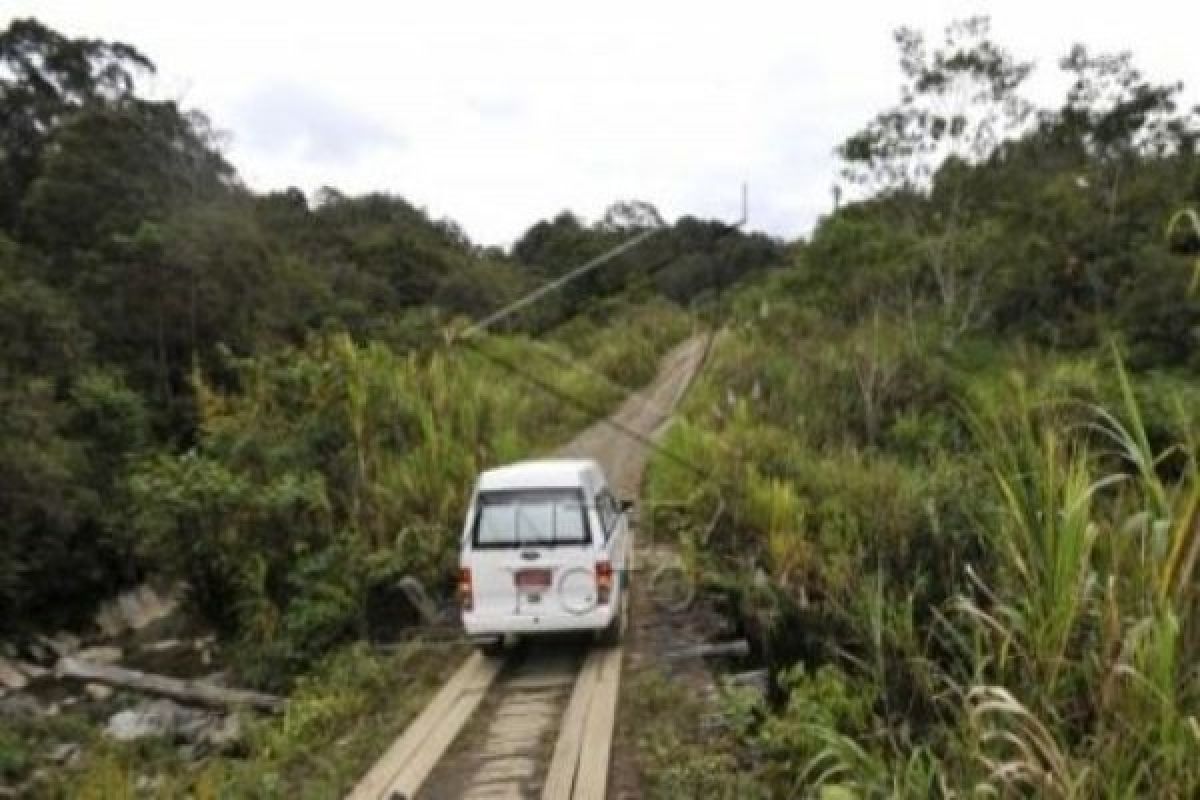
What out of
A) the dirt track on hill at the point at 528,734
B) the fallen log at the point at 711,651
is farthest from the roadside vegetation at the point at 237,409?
the fallen log at the point at 711,651

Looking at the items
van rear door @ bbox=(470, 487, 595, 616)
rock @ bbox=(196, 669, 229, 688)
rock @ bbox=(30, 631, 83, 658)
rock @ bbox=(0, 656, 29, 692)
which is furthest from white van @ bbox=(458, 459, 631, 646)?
rock @ bbox=(30, 631, 83, 658)

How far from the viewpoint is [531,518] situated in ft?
34.1

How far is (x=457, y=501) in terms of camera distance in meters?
14.2

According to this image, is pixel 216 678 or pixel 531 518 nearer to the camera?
pixel 531 518

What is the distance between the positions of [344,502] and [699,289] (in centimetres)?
3244

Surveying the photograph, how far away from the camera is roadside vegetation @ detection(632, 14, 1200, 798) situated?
359 cm

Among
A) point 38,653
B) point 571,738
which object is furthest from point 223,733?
point 38,653

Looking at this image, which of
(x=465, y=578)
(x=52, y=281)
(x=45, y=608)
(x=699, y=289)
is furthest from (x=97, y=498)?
(x=699, y=289)

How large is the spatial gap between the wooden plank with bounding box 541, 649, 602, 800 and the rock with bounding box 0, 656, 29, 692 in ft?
35.8

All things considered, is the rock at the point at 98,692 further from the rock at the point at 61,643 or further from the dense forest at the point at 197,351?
the rock at the point at 61,643

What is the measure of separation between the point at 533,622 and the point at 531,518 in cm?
94

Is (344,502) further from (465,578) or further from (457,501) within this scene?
(465,578)

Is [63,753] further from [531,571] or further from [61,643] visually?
[61,643]

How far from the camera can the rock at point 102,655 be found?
1738cm
